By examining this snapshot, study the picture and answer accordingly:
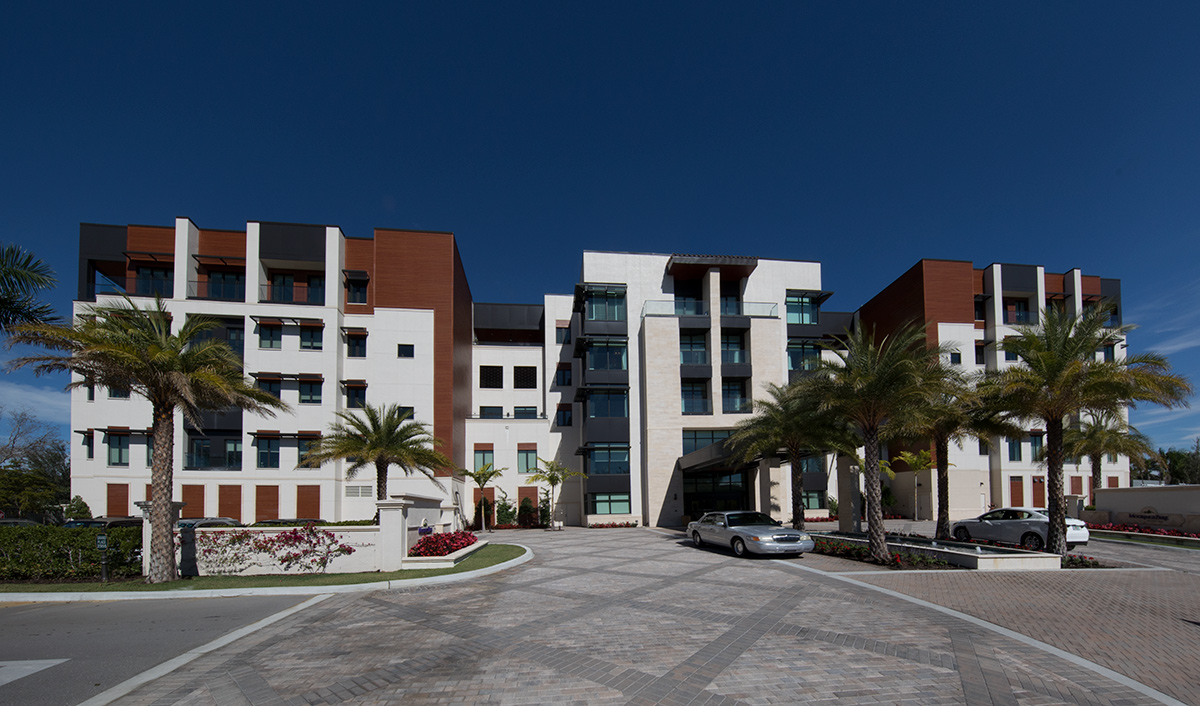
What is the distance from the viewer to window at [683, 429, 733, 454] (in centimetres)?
3741

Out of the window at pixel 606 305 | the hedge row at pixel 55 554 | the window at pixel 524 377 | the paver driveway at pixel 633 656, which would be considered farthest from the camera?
the window at pixel 524 377

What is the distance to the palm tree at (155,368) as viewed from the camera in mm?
14203

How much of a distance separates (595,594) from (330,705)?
708 centimetres

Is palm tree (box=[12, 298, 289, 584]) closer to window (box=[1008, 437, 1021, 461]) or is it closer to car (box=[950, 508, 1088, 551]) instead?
car (box=[950, 508, 1088, 551])

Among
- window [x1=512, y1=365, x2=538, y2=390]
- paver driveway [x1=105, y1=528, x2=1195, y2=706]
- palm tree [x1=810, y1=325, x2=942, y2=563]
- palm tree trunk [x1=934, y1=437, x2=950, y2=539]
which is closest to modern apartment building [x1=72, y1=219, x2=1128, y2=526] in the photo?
window [x1=512, y1=365, x2=538, y2=390]

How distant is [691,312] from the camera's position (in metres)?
39.2

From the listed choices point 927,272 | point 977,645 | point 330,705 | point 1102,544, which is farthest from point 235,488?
point 927,272

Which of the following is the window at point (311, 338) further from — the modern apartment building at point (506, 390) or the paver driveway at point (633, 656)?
the paver driveway at point (633, 656)

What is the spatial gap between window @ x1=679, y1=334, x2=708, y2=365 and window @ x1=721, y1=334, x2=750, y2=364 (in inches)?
53.1

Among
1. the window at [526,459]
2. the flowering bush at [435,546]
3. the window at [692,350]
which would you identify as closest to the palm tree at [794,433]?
the window at [692,350]

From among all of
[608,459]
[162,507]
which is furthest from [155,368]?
[608,459]

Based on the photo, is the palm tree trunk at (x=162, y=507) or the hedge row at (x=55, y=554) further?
the hedge row at (x=55, y=554)

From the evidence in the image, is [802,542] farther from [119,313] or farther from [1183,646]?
[119,313]

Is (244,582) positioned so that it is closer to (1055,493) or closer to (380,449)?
(380,449)
